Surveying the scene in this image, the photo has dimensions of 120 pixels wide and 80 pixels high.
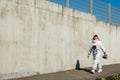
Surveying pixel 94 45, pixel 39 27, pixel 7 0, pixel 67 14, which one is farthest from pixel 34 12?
pixel 94 45

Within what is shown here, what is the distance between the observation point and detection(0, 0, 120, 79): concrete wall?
8.95 m

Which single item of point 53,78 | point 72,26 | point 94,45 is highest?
point 72,26

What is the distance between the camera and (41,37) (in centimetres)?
1038

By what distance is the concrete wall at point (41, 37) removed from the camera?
895 cm

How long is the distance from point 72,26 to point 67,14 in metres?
0.61

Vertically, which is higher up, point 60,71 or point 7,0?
point 7,0

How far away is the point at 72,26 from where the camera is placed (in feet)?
40.1

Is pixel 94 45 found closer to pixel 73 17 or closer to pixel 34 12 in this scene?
pixel 73 17

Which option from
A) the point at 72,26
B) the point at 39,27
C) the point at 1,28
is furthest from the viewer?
the point at 72,26

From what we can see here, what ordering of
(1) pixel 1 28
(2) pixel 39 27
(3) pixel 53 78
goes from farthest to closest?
1. (2) pixel 39 27
2. (3) pixel 53 78
3. (1) pixel 1 28

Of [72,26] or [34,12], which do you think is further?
[72,26]

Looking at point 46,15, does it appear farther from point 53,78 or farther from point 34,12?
point 53,78

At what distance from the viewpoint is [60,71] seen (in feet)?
37.1

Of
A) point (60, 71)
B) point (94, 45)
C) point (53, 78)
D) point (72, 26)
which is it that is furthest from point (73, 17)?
point (53, 78)
